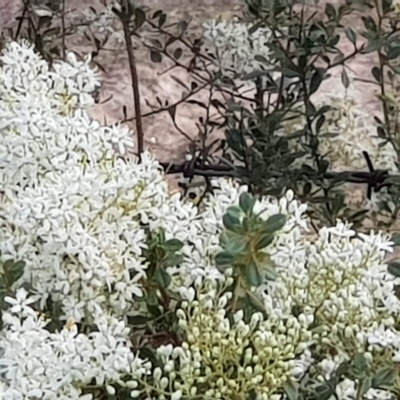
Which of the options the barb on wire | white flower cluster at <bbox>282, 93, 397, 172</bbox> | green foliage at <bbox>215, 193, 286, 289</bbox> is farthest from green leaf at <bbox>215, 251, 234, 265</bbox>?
white flower cluster at <bbox>282, 93, 397, 172</bbox>

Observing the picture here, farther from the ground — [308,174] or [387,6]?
[387,6]

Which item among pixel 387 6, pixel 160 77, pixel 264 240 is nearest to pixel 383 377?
pixel 264 240

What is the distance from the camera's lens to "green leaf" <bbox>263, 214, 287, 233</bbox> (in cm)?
68

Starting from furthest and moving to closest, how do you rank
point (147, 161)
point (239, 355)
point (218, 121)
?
point (218, 121), point (147, 161), point (239, 355)

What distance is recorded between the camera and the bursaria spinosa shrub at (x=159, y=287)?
26.3 inches

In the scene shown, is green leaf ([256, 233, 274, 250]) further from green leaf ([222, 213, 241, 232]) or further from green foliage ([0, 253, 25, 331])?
green foliage ([0, 253, 25, 331])

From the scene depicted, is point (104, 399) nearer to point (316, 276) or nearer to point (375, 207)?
point (316, 276)

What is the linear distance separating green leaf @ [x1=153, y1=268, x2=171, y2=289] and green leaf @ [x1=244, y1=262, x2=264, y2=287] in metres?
0.07

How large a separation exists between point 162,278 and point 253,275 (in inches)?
3.1

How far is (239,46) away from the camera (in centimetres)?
125

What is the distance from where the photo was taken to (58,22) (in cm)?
155

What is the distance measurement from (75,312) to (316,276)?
0.18 metres

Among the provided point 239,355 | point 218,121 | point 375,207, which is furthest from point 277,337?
point 218,121

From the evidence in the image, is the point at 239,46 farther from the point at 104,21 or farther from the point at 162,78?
Answer: the point at 162,78
